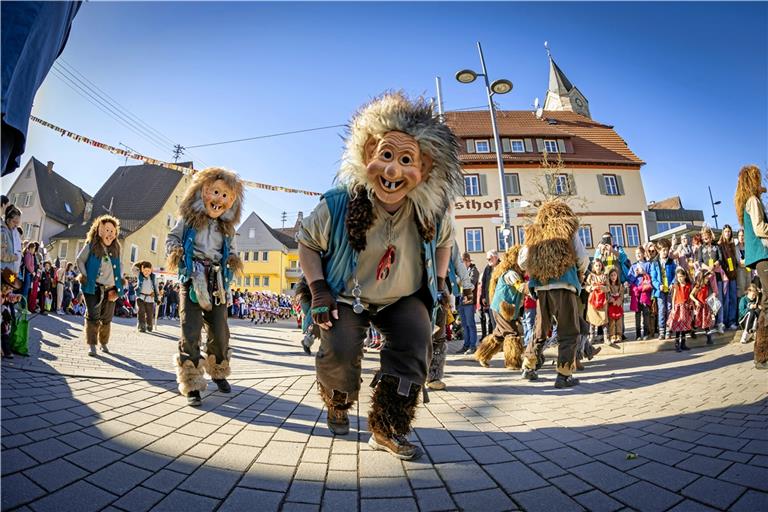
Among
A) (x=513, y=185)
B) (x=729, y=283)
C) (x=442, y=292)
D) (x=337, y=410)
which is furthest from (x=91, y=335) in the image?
(x=513, y=185)

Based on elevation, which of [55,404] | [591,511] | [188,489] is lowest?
[591,511]

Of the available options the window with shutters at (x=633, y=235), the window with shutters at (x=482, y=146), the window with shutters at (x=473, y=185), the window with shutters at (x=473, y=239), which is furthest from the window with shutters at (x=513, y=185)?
the window with shutters at (x=633, y=235)

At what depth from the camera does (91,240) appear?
5.78 meters

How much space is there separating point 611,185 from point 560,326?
1117 inches

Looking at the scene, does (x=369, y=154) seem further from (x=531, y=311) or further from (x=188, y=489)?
(x=531, y=311)

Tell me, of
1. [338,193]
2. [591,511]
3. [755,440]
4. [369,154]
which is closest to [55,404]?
[338,193]

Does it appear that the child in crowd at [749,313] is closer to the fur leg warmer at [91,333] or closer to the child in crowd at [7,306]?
the fur leg warmer at [91,333]

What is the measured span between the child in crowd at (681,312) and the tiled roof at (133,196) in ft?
124

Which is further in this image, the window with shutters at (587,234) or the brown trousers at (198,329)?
the window with shutters at (587,234)

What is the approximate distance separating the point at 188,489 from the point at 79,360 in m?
4.41

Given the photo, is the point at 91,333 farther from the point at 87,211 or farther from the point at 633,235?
the point at 87,211

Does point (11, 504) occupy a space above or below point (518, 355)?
above

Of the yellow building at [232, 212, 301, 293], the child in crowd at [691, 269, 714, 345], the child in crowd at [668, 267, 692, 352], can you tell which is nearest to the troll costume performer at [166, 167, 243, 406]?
the child in crowd at [668, 267, 692, 352]

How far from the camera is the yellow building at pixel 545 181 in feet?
86.3
